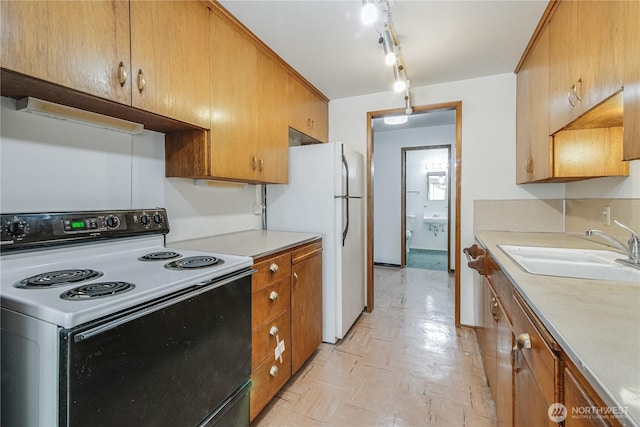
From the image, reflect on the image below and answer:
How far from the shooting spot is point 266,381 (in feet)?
5.20

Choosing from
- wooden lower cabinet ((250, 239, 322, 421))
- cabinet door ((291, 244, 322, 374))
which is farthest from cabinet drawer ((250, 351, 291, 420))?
cabinet door ((291, 244, 322, 374))

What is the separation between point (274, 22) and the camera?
1771mm

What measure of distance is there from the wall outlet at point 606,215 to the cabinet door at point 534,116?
370mm

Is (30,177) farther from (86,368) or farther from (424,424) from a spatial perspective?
(424,424)

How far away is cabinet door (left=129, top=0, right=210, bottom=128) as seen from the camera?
1231 millimetres

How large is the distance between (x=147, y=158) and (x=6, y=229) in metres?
0.72

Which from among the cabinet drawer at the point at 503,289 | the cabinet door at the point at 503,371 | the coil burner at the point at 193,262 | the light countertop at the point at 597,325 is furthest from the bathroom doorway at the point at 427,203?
the coil burner at the point at 193,262

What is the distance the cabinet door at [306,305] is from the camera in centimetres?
188

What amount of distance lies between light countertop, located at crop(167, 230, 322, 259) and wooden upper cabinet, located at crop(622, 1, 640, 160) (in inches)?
59.0

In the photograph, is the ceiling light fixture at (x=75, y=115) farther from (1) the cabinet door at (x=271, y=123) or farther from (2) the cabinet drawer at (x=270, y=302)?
(2) the cabinet drawer at (x=270, y=302)

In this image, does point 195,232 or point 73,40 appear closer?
point 73,40

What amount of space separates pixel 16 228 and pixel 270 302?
1.12 metres

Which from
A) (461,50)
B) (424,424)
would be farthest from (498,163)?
(424,424)

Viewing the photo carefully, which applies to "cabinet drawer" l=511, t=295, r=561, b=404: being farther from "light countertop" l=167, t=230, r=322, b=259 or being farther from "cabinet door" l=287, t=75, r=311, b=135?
"cabinet door" l=287, t=75, r=311, b=135
